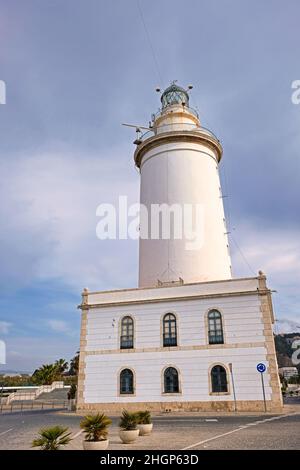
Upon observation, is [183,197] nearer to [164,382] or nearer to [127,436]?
[164,382]

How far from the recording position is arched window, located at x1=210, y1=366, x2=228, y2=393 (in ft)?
65.6

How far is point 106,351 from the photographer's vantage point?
899 inches

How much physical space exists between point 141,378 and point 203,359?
3.79m

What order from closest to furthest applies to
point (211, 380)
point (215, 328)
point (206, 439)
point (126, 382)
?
point (206, 439), point (211, 380), point (215, 328), point (126, 382)

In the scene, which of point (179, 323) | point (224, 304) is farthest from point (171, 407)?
point (224, 304)

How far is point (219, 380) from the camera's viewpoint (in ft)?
66.1

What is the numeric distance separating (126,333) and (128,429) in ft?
41.7

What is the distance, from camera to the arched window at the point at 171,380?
2077cm

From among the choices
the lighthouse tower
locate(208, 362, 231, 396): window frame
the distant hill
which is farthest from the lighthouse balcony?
the distant hill

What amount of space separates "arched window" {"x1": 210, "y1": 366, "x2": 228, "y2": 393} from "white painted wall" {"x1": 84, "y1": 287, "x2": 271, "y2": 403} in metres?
0.30

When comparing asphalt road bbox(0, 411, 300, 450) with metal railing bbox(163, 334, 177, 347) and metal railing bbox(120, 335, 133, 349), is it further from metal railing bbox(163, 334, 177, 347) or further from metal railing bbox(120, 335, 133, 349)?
metal railing bbox(120, 335, 133, 349)

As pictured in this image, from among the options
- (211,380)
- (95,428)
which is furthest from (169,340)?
(95,428)

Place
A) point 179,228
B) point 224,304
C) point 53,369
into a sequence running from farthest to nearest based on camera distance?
point 53,369 < point 179,228 < point 224,304
